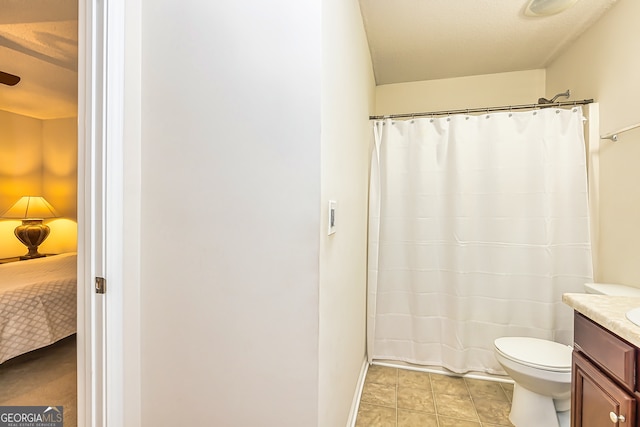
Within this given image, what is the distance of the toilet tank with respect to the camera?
1535 mm

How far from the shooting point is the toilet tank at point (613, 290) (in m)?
1.54

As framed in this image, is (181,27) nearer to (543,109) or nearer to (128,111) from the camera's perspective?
(128,111)

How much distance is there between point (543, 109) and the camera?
1.98 meters

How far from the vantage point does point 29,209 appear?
132 inches

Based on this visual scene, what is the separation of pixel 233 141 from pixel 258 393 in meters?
0.87

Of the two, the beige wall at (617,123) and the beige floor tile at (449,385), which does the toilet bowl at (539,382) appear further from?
the beige wall at (617,123)

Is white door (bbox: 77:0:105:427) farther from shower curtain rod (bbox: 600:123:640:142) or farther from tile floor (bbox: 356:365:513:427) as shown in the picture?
shower curtain rod (bbox: 600:123:640:142)

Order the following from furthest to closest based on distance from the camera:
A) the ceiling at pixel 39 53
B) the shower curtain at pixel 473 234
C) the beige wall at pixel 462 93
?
1. the beige wall at pixel 462 93
2. the shower curtain at pixel 473 234
3. the ceiling at pixel 39 53

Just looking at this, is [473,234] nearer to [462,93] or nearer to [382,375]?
[382,375]

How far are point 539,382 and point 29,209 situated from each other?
4.82 metres

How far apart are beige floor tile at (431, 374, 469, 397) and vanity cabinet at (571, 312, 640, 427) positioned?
786mm

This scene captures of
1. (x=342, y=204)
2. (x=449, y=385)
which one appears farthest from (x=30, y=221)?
(x=449, y=385)

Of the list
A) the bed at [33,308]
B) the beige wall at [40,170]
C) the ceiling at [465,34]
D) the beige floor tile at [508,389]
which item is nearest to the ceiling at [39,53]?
the beige wall at [40,170]

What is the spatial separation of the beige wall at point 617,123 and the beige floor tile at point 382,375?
148cm
